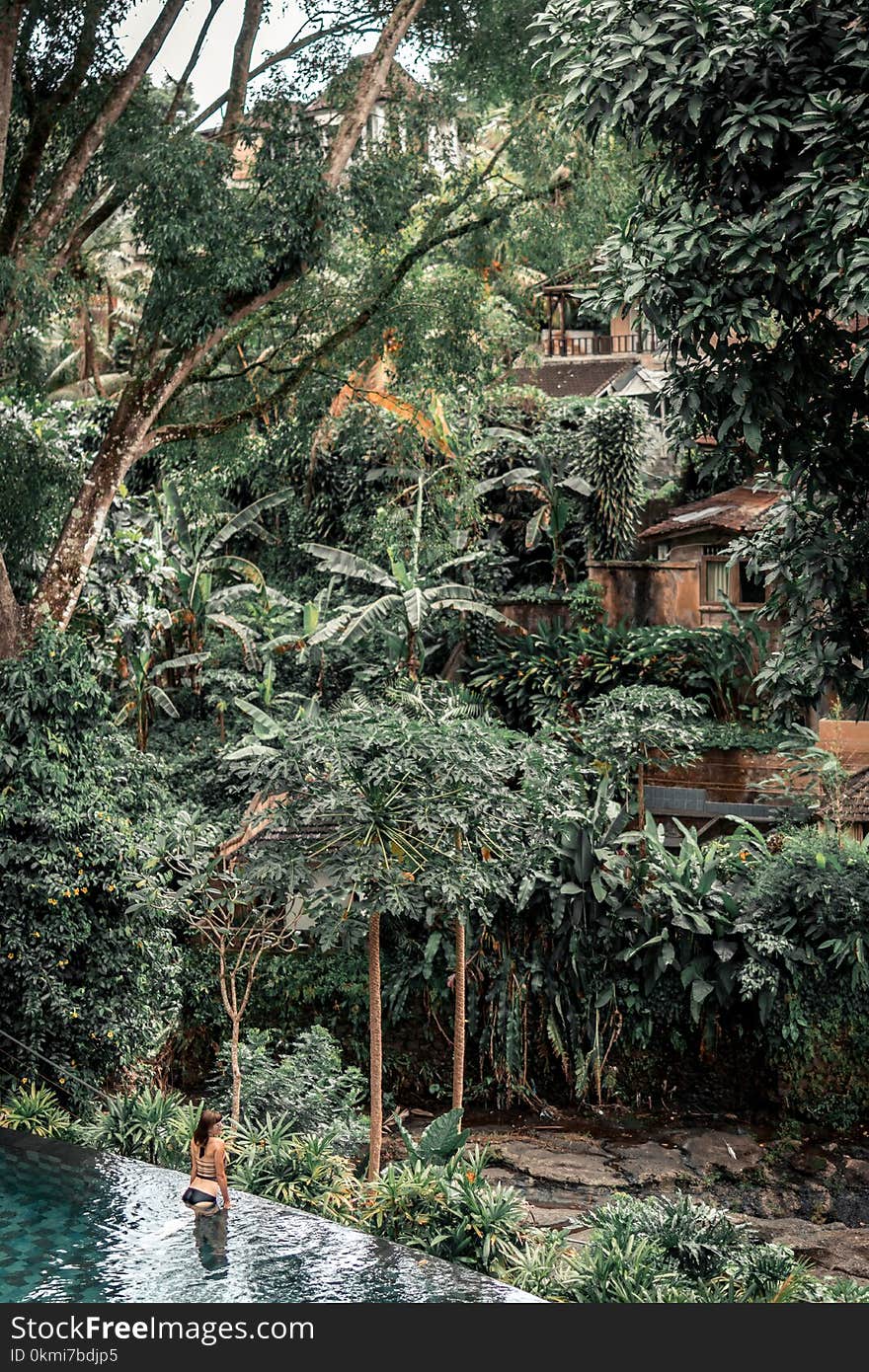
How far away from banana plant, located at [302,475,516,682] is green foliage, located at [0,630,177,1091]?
5893 millimetres

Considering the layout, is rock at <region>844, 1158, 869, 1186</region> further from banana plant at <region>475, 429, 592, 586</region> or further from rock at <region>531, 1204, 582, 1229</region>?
banana plant at <region>475, 429, 592, 586</region>

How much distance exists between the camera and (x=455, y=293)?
42.2 feet

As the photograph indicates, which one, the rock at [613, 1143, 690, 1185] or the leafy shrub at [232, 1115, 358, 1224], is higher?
the leafy shrub at [232, 1115, 358, 1224]

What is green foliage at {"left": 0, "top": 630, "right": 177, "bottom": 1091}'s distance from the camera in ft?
32.2

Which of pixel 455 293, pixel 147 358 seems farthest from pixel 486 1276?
pixel 455 293

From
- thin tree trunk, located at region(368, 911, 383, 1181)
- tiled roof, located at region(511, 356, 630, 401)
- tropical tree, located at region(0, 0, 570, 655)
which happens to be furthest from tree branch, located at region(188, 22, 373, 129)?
tiled roof, located at region(511, 356, 630, 401)

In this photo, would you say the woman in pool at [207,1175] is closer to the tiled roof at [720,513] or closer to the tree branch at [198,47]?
the tree branch at [198,47]

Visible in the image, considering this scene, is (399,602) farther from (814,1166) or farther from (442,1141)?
(442,1141)

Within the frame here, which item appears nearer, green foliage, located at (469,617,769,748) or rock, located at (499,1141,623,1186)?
rock, located at (499,1141,623,1186)

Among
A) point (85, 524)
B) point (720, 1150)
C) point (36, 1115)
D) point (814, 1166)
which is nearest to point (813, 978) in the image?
point (814, 1166)

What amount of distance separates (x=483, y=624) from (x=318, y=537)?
3488 millimetres

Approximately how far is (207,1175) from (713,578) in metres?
13.7

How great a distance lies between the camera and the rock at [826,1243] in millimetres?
9469
